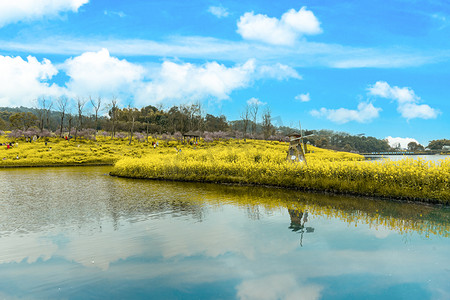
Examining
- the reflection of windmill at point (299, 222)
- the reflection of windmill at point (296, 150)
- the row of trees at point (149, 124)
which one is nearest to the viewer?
the reflection of windmill at point (299, 222)

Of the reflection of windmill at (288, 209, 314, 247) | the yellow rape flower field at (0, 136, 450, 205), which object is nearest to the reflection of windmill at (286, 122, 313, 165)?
the yellow rape flower field at (0, 136, 450, 205)

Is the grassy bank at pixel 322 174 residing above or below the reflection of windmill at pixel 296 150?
below

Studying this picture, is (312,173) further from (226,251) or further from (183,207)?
(226,251)

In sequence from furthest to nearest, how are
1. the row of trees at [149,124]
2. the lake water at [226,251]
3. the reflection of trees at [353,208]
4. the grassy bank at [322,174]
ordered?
the row of trees at [149,124]
the grassy bank at [322,174]
the reflection of trees at [353,208]
the lake water at [226,251]

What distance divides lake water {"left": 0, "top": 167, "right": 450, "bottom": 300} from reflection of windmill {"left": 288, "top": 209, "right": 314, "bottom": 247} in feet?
0.12

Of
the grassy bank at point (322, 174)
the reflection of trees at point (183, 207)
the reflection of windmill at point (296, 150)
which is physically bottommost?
the reflection of trees at point (183, 207)

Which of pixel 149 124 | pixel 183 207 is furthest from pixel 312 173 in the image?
pixel 149 124

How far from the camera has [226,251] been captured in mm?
8328

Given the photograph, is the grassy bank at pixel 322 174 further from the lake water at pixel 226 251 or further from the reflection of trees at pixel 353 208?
the lake water at pixel 226 251

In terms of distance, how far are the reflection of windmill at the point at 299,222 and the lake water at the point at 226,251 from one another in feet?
0.12

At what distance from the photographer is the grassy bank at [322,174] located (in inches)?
581

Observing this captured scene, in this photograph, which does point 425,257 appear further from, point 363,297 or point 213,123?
point 213,123

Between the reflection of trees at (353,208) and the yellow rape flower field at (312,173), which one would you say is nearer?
the reflection of trees at (353,208)

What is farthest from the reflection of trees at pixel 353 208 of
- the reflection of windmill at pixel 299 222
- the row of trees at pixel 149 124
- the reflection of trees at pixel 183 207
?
the row of trees at pixel 149 124
